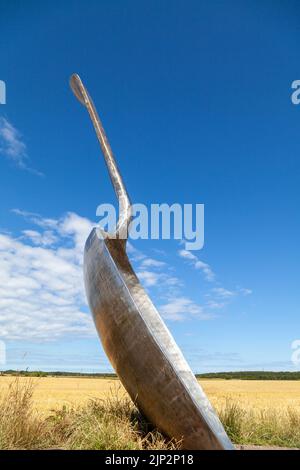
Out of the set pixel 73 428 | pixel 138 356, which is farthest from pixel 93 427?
pixel 138 356

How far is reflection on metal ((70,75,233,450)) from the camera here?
6.34m

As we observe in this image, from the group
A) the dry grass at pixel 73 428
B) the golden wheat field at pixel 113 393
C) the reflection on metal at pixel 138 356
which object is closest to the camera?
the reflection on metal at pixel 138 356

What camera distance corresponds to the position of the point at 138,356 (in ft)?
22.1

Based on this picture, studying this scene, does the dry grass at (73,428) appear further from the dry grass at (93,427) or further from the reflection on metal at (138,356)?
the reflection on metal at (138,356)

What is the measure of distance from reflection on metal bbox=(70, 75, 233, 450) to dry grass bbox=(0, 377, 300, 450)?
18.5 inches

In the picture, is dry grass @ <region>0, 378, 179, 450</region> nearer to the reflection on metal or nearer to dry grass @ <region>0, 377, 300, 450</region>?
dry grass @ <region>0, 377, 300, 450</region>

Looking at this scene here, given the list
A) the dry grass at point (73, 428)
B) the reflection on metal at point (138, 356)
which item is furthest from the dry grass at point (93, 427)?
the reflection on metal at point (138, 356)

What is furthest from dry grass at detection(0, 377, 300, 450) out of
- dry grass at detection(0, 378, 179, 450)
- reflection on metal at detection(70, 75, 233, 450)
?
reflection on metal at detection(70, 75, 233, 450)

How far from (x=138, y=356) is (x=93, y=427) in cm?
167

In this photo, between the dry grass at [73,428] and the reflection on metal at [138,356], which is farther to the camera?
the dry grass at [73,428]

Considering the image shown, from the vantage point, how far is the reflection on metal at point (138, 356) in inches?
250

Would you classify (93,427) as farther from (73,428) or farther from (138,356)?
(138,356)

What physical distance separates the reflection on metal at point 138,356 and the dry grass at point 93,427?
47 cm
